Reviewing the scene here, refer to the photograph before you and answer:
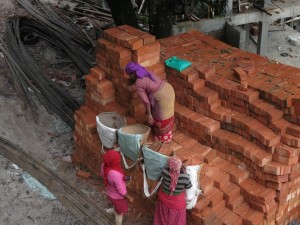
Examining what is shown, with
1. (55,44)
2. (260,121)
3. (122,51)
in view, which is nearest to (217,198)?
(260,121)

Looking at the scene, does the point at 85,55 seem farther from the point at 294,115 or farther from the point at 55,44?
the point at 294,115

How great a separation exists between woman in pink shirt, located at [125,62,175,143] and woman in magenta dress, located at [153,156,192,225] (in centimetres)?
83

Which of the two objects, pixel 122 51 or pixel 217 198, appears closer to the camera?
pixel 217 198

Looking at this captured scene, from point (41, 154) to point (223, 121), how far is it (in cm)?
352

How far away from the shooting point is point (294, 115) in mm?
6305

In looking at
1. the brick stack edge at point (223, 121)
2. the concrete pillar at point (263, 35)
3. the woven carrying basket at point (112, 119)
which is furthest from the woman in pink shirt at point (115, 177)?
the concrete pillar at point (263, 35)

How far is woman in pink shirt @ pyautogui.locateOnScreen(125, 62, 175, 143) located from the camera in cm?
643

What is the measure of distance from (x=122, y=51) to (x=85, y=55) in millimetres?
4193

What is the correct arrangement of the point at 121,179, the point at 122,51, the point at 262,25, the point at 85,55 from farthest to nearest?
the point at 262,25 < the point at 85,55 < the point at 122,51 < the point at 121,179

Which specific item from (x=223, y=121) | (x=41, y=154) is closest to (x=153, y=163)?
(x=223, y=121)

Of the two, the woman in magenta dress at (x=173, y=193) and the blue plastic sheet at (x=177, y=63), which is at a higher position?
the blue plastic sheet at (x=177, y=63)

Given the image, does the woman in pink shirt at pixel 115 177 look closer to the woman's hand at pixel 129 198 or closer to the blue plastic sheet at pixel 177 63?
the woman's hand at pixel 129 198

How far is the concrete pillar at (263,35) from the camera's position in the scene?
41.7ft

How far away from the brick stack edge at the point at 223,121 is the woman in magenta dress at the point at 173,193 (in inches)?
10.9
